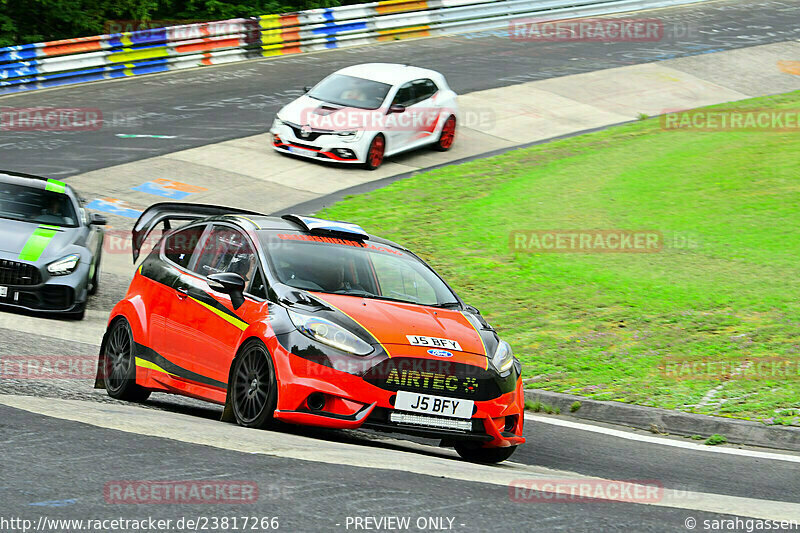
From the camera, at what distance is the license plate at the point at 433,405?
23.5ft

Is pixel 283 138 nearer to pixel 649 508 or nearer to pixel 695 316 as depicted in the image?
pixel 695 316

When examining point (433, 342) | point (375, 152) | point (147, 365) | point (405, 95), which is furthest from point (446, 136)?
point (433, 342)

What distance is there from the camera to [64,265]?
12203 millimetres

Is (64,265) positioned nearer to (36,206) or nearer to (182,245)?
(36,206)

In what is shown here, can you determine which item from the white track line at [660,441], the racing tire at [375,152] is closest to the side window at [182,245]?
the white track line at [660,441]

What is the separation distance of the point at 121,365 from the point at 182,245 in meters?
1.13

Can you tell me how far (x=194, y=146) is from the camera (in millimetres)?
21109

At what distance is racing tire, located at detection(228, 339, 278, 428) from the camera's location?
7.28 metres

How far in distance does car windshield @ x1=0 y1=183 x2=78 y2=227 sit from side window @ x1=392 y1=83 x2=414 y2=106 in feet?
31.6

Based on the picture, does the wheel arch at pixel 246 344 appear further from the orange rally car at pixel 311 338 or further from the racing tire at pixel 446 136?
the racing tire at pixel 446 136

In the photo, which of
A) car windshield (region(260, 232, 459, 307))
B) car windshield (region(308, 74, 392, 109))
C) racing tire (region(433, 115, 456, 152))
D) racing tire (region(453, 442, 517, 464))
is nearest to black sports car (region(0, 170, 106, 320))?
car windshield (region(260, 232, 459, 307))

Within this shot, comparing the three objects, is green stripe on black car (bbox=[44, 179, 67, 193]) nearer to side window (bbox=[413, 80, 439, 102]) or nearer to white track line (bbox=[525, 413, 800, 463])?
white track line (bbox=[525, 413, 800, 463])

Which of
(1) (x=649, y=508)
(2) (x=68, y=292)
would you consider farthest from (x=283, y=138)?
(1) (x=649, y=508)

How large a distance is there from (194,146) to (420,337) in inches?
576
